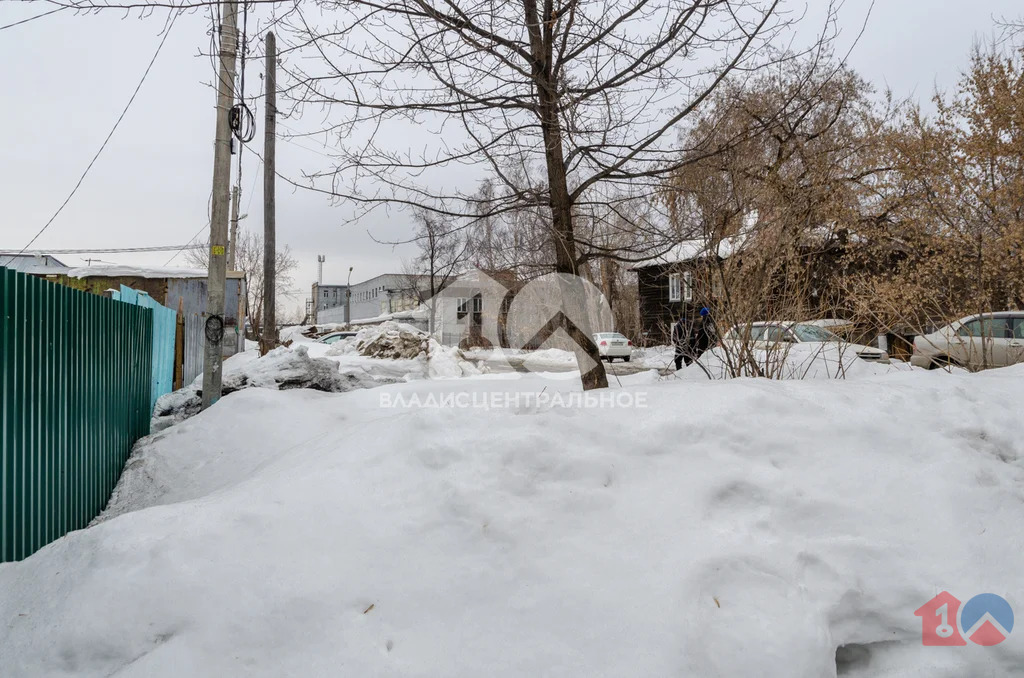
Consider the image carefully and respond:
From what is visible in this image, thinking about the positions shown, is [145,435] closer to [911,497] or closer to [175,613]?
[175,613]

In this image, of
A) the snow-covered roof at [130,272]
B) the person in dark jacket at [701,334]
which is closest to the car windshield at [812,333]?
the person in dark jacket at [701,334]

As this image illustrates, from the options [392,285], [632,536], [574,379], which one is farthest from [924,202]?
[392,285]

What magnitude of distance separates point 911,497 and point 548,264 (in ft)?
12.7

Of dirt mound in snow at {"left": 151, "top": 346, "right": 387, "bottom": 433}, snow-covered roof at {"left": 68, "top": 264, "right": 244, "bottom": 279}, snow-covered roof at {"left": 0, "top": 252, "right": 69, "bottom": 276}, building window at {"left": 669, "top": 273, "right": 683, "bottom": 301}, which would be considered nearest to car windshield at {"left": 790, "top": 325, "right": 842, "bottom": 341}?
building window at {"left": 669, "top": 273, "right": 683, "bottom": 301}

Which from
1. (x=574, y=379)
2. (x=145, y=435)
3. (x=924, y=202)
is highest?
(x=924, y=202)

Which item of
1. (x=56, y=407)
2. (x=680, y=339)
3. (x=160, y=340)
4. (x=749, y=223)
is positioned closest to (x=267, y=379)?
(x=160, y=340)

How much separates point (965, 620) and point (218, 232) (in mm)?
7683

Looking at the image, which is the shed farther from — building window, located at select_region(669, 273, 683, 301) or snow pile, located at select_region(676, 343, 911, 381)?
snow pile, located at select_region(676, 343, 911, 381)

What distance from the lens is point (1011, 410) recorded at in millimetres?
3184

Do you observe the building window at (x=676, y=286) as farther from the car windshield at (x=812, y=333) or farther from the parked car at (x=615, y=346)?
the parked car at (x=615, y=346)

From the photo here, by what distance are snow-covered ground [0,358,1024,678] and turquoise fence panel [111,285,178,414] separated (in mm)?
5582

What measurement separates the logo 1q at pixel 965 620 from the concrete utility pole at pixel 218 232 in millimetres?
7129

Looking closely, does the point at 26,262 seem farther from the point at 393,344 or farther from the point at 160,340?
the point at 160,340

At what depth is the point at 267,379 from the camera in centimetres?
807
